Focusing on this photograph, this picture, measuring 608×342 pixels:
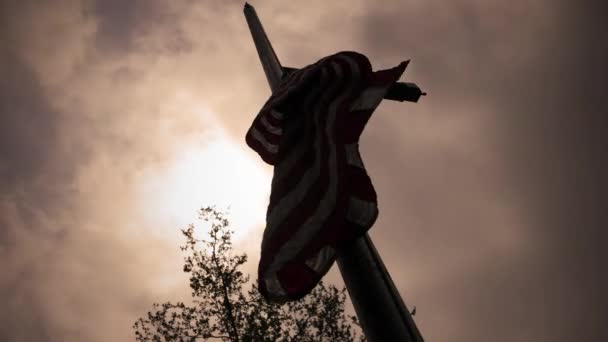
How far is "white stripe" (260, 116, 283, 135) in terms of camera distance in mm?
5793

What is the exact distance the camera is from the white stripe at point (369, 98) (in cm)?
469

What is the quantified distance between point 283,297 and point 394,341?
1232 millimetres

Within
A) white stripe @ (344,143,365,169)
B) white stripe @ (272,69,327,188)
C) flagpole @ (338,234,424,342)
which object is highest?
white stripe @ (272,69,327,188)

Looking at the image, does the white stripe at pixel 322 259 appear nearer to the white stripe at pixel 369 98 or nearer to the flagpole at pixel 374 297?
the flagpole at pixel 374 297

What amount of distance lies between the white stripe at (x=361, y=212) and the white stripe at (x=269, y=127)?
84.4 inches

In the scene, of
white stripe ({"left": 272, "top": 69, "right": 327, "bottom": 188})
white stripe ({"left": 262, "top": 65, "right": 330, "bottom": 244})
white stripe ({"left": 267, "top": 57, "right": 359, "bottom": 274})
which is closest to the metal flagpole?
white stripe ({"left": 267, "top": 57, "right": 359, "bottom": 274})

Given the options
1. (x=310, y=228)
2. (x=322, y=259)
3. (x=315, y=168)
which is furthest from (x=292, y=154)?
(x=322, y=259)

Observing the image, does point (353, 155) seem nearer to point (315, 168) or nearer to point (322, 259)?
point (315, 168)

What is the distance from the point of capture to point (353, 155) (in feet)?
14.3

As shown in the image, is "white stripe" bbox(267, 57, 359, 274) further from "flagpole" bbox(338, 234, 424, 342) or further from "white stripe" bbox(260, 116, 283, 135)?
"white stripe" bbox(260, 116, 283, 135)

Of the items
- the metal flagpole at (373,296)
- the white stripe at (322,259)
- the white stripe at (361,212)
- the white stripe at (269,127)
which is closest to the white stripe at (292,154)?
the white stripe at (269,127)

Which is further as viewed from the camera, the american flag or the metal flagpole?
the american flag

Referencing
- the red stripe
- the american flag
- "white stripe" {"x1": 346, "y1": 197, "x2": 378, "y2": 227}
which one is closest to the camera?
"white stripe" {"x1": 346, "y1": 197, "x2": 378, "y2": 227}

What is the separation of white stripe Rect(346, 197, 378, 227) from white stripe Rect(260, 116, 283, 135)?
84.4 inches
